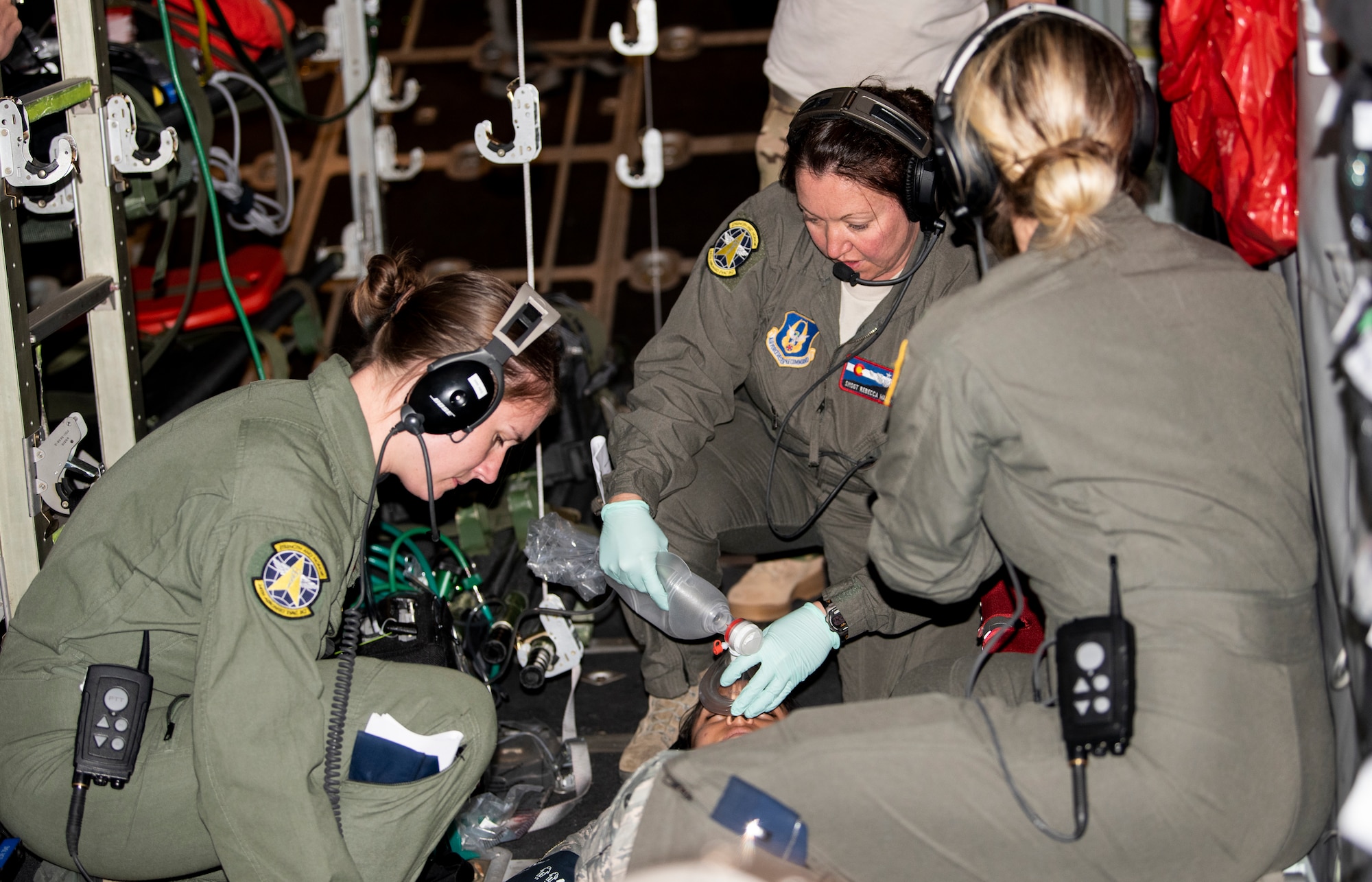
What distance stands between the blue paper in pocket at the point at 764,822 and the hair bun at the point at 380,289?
0.88 metres

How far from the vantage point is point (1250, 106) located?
5.42 ft

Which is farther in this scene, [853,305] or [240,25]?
[240,25]

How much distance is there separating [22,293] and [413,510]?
0.99 m

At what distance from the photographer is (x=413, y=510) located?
2.80m

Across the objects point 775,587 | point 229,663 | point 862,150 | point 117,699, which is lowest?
point 775,587

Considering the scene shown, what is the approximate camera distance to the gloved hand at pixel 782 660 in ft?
6.06

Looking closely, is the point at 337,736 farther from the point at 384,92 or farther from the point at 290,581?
the point at 384,92

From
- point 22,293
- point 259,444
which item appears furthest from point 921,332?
point 22,293

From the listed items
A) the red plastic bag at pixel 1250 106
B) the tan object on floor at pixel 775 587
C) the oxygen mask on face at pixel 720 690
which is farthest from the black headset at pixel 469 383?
the tan object on floor at pixel 775 587

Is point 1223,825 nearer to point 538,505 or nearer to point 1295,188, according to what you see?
point 1295,188

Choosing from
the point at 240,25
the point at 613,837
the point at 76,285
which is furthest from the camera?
the point at 240,25

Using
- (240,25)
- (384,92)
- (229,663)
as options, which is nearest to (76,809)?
(229,663)

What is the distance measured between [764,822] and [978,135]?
0.77 meters

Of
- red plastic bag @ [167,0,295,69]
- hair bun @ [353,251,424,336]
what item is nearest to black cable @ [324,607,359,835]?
hair bun @ [353,251,424,336]
